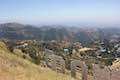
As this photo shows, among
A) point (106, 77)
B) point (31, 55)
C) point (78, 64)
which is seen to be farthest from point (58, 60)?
point (31, 55)

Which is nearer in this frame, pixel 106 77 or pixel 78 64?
pixel 106 77

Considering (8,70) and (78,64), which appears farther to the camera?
(78,64)

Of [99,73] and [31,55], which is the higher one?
[99,73]

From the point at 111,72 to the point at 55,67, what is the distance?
530cm

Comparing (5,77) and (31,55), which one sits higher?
(5,77)

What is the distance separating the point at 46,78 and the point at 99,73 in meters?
1.87

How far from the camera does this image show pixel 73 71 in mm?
14805

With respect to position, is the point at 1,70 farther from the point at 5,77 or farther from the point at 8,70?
the point at 5,77

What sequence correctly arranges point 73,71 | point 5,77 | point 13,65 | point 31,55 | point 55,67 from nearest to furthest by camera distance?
point 5,77 < point 13,65 < point 73,71 < point 55,67 < point 31,55

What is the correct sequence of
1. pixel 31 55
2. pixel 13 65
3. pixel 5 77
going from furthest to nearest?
pixel 31 55, pixel 13 65, pixel 5 77

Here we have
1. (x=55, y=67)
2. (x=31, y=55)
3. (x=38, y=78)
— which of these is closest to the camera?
(x=38, y=78)

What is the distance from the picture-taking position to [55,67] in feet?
52.0

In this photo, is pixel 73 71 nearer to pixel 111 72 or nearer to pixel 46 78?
pixel 46 78

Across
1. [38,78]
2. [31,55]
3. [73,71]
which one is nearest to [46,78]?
[38,78]
